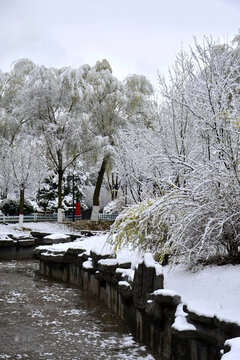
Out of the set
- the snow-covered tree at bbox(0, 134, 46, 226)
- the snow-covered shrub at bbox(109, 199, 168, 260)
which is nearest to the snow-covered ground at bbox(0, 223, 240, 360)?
the snow-covered shrub at bbox(109, 199, 168, 260)

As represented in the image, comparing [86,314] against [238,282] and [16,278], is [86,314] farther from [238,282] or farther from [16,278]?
[16,278]

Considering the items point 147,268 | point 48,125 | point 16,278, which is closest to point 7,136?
point 48,125

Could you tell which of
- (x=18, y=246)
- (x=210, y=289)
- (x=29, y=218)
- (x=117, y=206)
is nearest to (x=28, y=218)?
(x=29, y=218)

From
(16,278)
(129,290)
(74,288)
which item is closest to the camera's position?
(129,290)

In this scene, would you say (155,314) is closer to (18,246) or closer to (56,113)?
(18,246)

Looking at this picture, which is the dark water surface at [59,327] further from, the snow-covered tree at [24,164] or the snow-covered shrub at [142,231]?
the snow-covered tree at [24,164]

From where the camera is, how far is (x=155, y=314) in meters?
4.00

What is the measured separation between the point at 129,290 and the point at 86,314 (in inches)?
50.3

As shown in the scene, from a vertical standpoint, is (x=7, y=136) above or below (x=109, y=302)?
above

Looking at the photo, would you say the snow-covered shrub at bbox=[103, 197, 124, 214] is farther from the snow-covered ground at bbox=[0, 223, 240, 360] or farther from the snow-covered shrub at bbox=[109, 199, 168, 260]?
the snow-covered ground at bbox=[0, 223, 240, 360]

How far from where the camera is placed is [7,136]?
20.1 m

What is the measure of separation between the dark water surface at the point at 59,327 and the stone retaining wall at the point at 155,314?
18 centimetres

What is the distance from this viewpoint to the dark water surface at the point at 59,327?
4.17m

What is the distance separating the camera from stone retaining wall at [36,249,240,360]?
10.5ft
